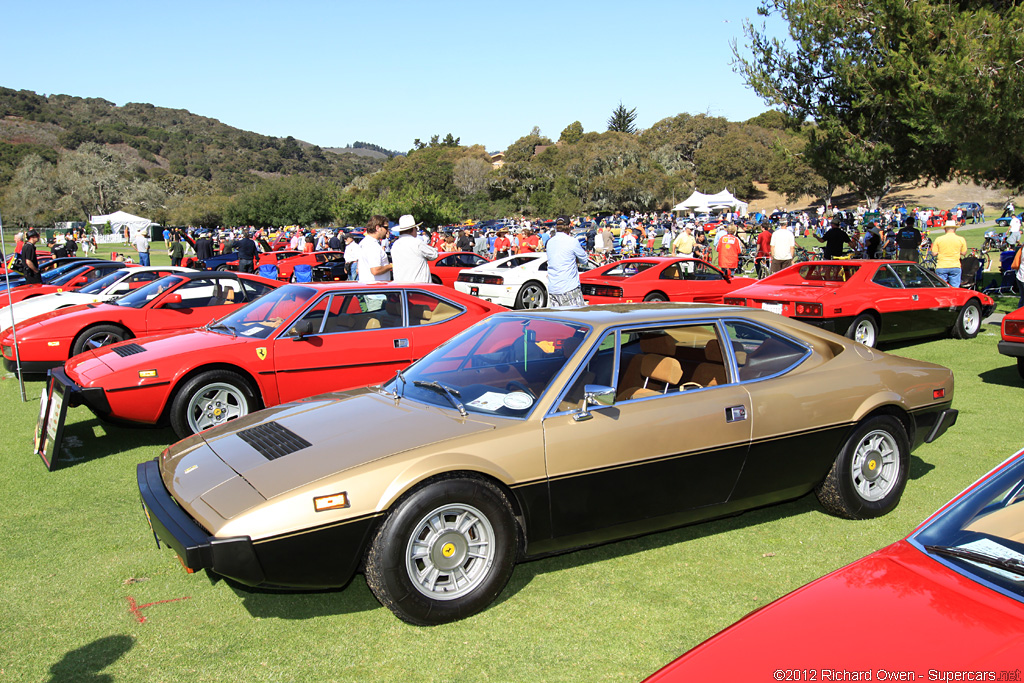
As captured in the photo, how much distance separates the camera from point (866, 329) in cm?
975

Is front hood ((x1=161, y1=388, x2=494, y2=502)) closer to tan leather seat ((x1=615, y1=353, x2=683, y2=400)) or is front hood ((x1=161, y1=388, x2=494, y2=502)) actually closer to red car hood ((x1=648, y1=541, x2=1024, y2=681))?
tan leather seat ((x1=615, y1=353, x2=683, y2=400))

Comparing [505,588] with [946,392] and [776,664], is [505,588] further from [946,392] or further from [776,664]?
[946,392]

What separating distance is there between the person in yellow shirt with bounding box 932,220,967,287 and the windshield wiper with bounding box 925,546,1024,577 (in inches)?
453

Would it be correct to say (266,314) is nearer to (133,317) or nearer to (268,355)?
(268,355)

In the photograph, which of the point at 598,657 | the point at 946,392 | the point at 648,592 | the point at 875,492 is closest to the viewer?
the point at 598,657

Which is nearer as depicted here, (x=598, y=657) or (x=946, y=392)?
(x=598, y=657)

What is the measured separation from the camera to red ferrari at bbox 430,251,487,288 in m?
18.1

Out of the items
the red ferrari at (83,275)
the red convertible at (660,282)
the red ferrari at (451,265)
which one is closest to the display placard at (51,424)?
the red ferrari at (83,275)

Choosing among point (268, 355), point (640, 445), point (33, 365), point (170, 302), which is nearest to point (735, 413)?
point (640, 445)

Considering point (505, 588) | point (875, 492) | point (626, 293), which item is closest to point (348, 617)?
point (505, 588)

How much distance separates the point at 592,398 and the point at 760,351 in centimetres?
128

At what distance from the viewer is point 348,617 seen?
3250 mm

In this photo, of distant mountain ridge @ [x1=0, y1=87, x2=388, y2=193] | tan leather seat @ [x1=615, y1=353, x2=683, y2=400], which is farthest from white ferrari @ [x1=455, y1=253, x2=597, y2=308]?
distant mountain ridge @ [x1=0, y1=87, x2=388, y2=193]

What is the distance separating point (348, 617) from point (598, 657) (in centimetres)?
Result: 115
